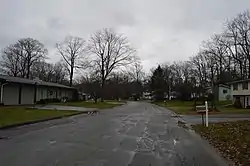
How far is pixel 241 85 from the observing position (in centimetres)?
5794

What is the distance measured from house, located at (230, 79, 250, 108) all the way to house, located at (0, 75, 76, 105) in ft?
110

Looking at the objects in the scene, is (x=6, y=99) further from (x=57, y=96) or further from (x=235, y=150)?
(x=235, y=150)

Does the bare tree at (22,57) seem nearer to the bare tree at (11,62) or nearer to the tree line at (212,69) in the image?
the bare tree at (11,62)

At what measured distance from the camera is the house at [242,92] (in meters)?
55.1

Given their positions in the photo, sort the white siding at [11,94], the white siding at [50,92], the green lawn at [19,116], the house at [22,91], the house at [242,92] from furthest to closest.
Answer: the white siding at [50,92] < the house at [242,92] < the white siding at [11,94] < the house at [22,91] < the green lawn at [19,116]

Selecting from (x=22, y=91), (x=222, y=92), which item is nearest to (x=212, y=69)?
(x=222, y=92)

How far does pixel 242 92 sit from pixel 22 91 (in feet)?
118

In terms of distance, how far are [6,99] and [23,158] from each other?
123 ft

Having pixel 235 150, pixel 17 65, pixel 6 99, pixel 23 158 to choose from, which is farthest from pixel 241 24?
pixel 23 158

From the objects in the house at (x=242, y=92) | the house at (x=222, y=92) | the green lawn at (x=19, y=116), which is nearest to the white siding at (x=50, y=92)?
the green lawn at (x=19, y=116)

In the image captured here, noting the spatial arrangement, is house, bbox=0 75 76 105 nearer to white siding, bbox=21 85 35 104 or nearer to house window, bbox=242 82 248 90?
white siding, bbox=21 85 35 104

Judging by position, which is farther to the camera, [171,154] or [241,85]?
[241,85]

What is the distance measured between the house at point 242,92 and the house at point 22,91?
3339 cm

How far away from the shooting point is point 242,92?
57219mm
